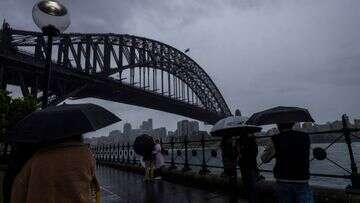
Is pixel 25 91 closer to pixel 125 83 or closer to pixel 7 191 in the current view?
pixel 125 83

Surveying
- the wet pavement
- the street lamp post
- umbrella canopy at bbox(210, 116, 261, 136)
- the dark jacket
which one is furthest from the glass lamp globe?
the wet pavement

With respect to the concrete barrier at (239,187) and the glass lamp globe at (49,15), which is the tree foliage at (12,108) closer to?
the concrete barrier at (239,187)

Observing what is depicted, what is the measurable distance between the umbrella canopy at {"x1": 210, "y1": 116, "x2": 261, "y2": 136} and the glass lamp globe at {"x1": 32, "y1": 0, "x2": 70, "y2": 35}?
3.08 m

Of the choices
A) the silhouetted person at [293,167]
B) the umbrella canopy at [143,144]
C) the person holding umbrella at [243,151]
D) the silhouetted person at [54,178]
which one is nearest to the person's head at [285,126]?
the silhouetted person at [293,167]

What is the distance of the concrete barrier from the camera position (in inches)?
223

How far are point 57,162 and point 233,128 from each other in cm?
395

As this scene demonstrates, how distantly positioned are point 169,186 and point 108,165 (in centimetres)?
1158

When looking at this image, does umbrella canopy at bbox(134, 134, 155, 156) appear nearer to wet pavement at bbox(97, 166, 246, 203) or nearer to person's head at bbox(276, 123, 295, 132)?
wet pavement at bbox(97, 166, 246, 203)

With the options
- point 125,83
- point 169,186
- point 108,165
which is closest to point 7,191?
point 169,186

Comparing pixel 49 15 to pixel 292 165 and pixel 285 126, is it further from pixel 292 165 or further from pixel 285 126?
pixel 292 165

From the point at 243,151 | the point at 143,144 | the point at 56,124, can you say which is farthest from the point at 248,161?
the point at 143,144

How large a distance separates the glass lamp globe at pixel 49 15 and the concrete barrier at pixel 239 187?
152 inches

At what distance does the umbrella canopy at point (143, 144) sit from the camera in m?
10.9

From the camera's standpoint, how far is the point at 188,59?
77.8 metres
